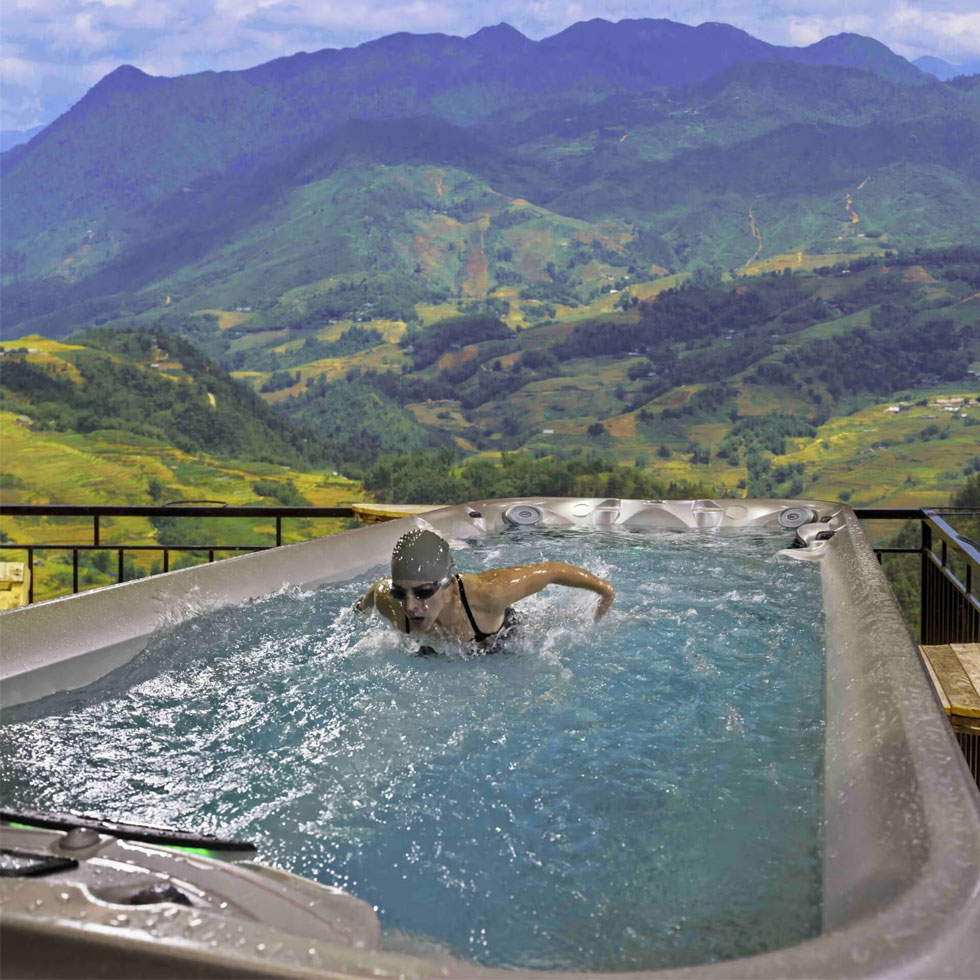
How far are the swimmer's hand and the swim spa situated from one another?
4 cm

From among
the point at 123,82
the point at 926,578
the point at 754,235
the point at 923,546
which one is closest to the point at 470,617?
the point at 923,546

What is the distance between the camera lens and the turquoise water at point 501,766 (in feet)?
3.70

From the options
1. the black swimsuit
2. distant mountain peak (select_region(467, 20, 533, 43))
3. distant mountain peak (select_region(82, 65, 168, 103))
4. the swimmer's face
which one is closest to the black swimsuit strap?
the black swimsuit

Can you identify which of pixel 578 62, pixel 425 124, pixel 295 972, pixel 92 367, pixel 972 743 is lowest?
pixel 972 743

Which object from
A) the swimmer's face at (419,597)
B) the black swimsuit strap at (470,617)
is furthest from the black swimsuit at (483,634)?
the swimmer's face at (419,597)

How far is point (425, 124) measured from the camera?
1655 inches

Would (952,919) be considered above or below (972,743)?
above

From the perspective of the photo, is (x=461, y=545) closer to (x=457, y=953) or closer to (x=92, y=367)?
(x=457, y=953)

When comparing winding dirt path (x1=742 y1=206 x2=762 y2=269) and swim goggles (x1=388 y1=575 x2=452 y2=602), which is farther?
winding dirt path (x1=742 y1=206 x2=762 y2=269)

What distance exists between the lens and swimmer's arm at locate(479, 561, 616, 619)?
2.17 m

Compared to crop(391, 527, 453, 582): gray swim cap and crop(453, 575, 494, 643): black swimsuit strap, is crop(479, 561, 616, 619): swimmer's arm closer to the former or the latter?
crop(453, 575, 494, 643): black swimsuit strap

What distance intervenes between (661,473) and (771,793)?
22151 millimetres

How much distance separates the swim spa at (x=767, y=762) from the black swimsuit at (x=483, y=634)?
62mm

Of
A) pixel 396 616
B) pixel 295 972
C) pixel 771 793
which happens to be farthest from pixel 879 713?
pixel 396 616
